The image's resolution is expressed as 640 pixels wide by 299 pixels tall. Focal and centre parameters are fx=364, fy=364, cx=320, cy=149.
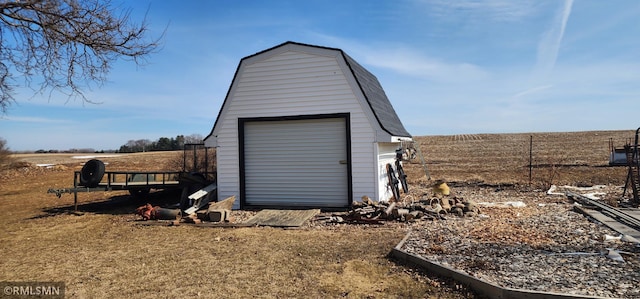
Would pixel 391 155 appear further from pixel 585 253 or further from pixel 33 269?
pixel 33 269

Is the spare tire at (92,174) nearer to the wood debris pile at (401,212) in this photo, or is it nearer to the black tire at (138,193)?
the black tire at (138,193)

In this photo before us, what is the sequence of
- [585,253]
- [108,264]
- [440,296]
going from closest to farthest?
[440,296], [585,253], [108,264]

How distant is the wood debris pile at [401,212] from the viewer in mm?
8375

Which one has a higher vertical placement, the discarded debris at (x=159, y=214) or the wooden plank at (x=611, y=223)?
the wooden plank at (x=611, y=223)

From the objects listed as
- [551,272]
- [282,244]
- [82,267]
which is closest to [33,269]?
[82,267]

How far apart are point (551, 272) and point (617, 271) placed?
0.78 meters

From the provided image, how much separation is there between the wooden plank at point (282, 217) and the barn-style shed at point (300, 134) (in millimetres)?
825

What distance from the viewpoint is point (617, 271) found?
4.46 m

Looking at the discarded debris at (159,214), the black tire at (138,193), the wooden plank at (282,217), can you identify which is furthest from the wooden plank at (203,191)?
the black tire at (138,193)

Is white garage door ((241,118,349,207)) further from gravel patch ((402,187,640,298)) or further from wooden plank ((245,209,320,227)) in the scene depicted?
gravel patch ((402,187,640,298))

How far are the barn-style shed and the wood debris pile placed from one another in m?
1.07

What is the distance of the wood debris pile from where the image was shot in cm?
838

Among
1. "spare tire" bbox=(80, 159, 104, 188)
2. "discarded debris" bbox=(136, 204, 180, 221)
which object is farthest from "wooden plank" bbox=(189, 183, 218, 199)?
"spare tire" bbox=(80, 159, 104, 188)

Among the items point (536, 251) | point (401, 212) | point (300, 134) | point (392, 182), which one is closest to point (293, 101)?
point (300, 134)
